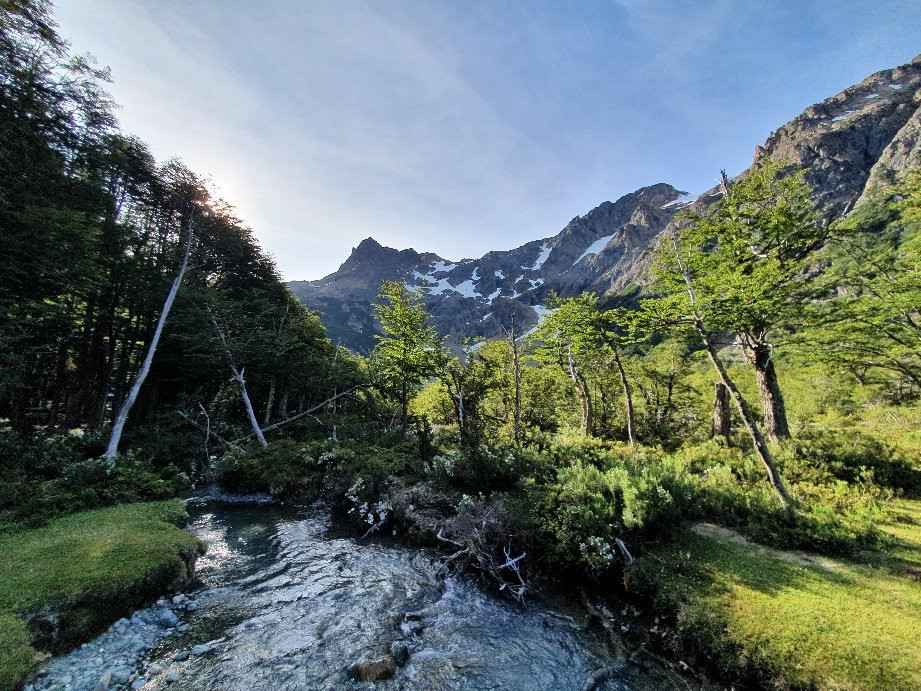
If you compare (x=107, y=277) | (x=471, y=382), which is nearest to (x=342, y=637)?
(x=471, y=382)

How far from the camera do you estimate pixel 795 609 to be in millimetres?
6273

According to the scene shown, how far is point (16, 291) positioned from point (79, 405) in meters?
11.3

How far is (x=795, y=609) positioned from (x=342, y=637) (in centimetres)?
820

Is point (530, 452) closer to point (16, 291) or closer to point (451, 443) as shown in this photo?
point (451, 443)

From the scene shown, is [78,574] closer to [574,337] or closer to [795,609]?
[795,609]

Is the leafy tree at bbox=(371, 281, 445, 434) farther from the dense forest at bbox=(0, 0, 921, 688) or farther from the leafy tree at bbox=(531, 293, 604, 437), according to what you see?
the leafy tree at bbox=(531, 293, 604, 437)

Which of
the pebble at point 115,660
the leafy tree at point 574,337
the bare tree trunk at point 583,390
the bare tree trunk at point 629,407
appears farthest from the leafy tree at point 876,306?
the pebble at point 115,660

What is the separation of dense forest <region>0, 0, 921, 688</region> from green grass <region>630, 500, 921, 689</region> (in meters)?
0.06

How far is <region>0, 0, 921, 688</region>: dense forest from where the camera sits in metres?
8.57

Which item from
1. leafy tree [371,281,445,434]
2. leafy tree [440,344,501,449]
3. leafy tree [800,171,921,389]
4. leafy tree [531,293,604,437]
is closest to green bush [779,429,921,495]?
leafy tree [800,171,921,389]

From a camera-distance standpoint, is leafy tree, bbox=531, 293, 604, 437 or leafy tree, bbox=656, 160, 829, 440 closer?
leafy tree, bbox=656, 160, 829, 440

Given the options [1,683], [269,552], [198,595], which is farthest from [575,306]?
[1,683]

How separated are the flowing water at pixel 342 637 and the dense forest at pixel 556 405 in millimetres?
1087

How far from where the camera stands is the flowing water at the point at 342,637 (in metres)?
5.88
